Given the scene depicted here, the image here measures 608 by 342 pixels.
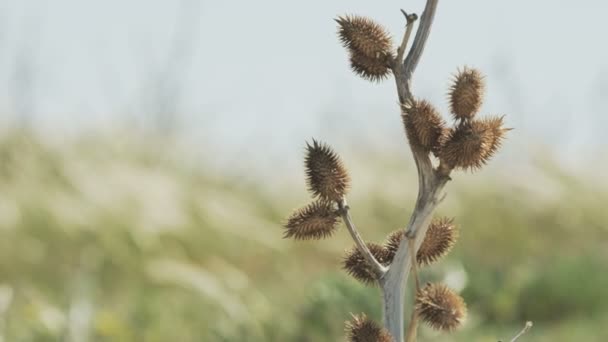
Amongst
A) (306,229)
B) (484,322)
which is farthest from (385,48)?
(484,322)

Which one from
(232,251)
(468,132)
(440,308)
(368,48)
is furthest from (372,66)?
(232,251)

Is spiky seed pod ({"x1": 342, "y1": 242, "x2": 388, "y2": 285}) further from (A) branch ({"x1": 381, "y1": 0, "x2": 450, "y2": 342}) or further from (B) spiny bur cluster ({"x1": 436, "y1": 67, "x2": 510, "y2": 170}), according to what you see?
(B) spiny bur cluster ({"x1": 436, "y1": 67, "x2": 510, "y2": 170})

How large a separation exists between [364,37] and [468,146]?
0.88 feet

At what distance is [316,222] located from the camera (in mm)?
1736

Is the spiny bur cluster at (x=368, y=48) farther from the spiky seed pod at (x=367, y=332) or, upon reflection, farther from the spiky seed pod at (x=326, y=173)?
the spiky seed pod at (x=367, y=332)

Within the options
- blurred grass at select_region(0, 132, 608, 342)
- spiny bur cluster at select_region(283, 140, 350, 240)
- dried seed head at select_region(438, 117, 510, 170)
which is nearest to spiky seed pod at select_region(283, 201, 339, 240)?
spiny bur cluster at select_region(283, 140, 350, 240)

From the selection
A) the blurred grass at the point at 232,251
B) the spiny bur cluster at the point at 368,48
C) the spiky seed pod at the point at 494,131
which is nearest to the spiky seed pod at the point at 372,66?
the spiny bur cluster at the point at 368,48

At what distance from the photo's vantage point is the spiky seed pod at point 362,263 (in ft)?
5.90

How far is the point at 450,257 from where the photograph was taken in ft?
25.4

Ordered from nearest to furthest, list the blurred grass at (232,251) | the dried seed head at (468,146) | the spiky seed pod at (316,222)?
the dried seed head at (468,146)
the spiky seed pod at (316,222)
the blurred grass at (232,251)

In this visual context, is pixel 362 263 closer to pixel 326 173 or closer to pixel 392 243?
pixel 392 243

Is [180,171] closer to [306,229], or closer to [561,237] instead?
[561,237]

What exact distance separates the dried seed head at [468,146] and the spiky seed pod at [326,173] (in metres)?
0.17

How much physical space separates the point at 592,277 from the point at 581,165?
187 inches
